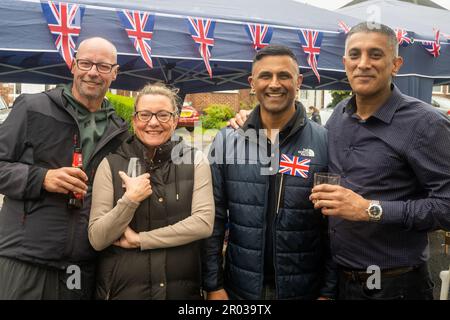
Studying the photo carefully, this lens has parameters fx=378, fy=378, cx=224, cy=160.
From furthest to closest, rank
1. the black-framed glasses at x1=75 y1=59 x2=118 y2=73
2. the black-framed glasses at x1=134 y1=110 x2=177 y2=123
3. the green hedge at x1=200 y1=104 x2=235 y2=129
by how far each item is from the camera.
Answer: the green hedge at x1=200 y1=104 x2=235 y2=129 < the black-framed glasses at x1=75 y1=59 x2=118 y2=73 < the black-framed glasses at x1=134 y1=110 x2=177 y2=123

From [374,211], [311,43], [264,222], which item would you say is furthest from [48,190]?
[311,43]

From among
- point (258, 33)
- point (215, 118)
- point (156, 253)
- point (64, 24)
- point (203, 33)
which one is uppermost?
point (215, 118)

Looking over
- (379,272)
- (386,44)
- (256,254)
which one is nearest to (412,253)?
(379,272)

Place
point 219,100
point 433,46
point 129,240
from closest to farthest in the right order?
point 129,240
point 433,46
point 219,100

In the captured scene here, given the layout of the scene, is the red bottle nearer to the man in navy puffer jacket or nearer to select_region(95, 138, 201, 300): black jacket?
select_region(95, 138, 201, 300): black jacket

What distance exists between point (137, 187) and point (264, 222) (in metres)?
0.73

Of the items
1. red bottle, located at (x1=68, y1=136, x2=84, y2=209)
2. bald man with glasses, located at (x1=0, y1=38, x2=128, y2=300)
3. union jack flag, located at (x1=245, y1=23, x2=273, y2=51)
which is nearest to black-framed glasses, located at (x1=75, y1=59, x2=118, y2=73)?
bald man with glasses, located at (x1=0, y1=38, x2=128, y2=300)

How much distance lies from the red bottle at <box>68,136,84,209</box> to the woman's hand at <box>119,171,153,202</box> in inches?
12.8

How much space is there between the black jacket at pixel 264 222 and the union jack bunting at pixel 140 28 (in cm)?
190

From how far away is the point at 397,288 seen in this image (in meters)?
1.95

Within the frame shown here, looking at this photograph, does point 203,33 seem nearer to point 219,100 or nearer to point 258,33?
point 258,33

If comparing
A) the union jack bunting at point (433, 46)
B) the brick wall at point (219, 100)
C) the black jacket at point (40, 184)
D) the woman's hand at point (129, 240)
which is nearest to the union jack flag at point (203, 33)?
the black jacket at point (40, 184)

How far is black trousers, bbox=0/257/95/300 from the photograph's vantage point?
209cm

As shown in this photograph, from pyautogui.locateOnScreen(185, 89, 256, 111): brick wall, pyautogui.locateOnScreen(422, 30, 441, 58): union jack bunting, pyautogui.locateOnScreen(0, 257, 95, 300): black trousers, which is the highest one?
pyautogui.locateOnScreen(185, 89, 256, 111): brick wall
